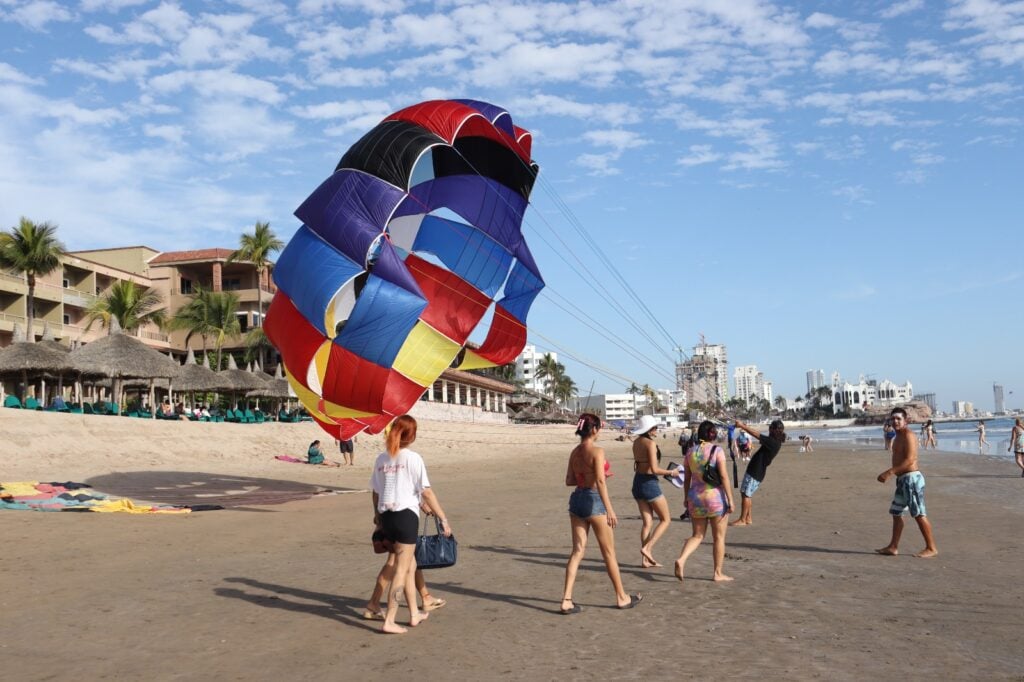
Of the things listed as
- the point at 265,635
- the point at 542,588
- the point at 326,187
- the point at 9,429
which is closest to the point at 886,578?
the point at 542,588

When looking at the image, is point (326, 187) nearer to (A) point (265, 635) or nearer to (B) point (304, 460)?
(A) point (265, 635)

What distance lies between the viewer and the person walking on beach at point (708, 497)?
28.9 feet

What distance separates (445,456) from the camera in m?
37.9

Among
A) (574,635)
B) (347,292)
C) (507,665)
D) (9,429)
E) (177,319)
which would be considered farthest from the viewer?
(177,319)

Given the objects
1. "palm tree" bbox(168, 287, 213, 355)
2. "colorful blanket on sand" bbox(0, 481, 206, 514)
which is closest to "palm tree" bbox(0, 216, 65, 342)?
"palm tree" bbox(168, 287, 213, 355)

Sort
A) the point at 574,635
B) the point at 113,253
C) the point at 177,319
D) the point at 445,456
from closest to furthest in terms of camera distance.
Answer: the point at 574,635
the point at 445,456
the point at 177,319
the point at 113,253

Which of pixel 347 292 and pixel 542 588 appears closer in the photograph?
pixel 542 588

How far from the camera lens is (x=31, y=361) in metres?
29.8

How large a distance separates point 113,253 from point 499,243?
56291 mm

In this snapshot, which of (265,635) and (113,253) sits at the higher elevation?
(113,253)

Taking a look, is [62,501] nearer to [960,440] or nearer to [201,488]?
[201,488]

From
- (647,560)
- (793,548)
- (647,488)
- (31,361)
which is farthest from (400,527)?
(31,361)

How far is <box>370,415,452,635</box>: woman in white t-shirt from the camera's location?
22.7 feet

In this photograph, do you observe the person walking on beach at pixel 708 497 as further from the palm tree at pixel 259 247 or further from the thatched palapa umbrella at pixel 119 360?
the palm tree at pixel 259 247
